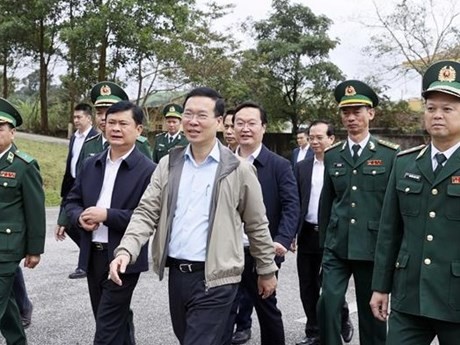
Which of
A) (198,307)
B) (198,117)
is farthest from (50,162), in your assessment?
(198,307)

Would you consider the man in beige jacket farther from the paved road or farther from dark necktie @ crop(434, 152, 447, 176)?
the paved road

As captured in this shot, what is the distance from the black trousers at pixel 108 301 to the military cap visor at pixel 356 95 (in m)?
2.00

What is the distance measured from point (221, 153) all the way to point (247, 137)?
1137 millimetres

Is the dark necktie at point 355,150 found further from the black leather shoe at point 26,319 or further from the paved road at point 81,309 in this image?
the black leather shoe at point 26,319

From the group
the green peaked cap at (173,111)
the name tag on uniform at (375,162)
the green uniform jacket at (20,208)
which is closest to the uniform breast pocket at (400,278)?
the name tag on uniform at (375,162)

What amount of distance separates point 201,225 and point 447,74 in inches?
59.5

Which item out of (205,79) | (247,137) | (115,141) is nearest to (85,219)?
(115,141)

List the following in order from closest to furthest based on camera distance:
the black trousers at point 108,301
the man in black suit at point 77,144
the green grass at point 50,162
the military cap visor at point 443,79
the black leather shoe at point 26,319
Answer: the military cap visor at point 443,79 < the black trousers at point 108,301 < the black leather shoe at point 26,319 < the man in black suit at point 77,144 < the green grass at point 50,162

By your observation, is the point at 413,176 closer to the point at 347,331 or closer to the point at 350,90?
the point at 350,90

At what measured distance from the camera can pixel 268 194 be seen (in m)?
4.30

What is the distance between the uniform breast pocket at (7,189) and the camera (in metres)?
3.80

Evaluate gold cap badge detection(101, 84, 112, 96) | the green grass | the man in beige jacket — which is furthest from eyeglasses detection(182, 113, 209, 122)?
the green grass

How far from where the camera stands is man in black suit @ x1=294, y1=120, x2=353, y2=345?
4812mm

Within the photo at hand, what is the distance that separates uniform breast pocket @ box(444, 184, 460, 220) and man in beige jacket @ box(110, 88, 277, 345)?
100cm
